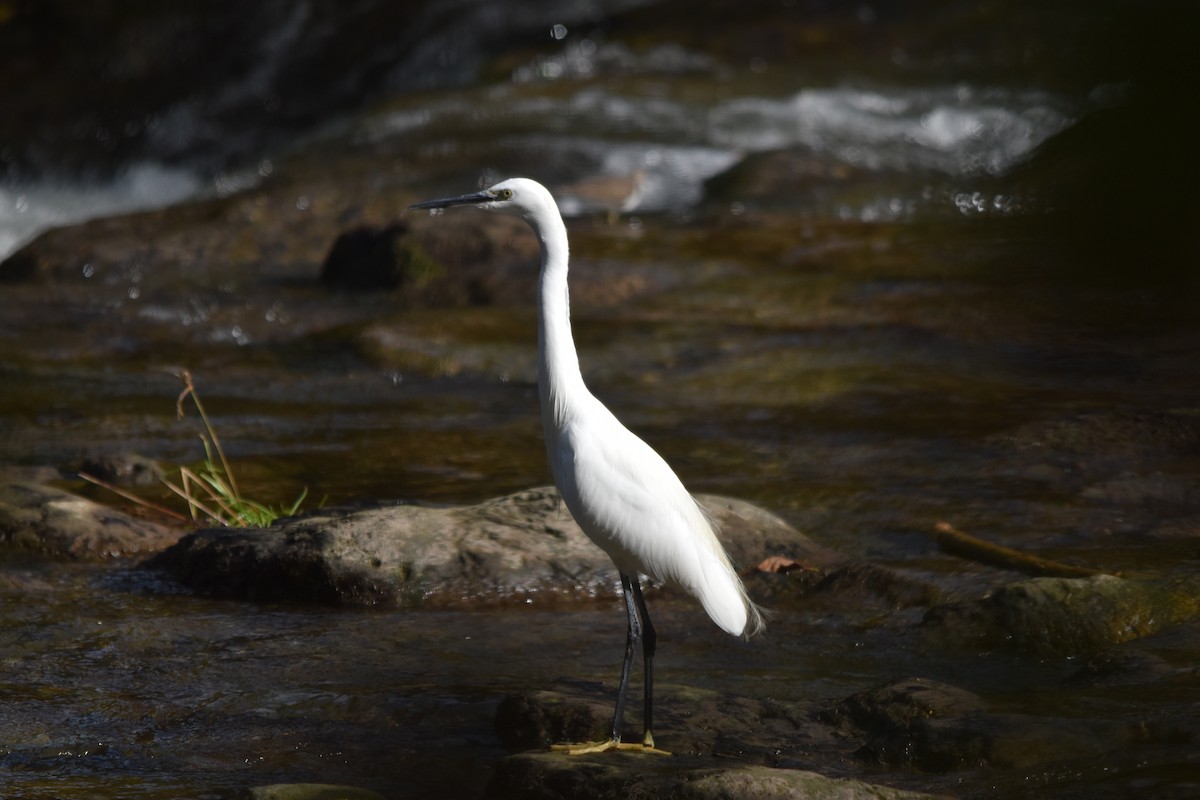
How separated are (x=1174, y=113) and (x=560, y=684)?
10.2 feet

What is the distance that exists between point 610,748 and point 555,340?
1207 mm

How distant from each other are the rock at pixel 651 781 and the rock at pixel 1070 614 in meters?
1.28

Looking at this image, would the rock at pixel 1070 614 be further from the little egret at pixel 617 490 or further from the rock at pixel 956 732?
the little egret at pixel 617 490

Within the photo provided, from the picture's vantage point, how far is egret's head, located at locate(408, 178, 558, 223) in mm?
4059

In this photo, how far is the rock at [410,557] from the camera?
190 inches

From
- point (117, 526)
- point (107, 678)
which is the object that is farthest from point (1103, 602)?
point (117, 526)

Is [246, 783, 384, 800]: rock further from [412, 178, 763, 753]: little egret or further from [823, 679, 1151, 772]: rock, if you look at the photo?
[823, 679, 1151, 772]: rock

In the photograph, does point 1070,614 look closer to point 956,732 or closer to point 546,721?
point 956,732

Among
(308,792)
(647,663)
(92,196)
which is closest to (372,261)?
(92,196)

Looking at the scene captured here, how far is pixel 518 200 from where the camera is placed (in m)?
4.07

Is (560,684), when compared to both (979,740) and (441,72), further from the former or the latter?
(441,72)

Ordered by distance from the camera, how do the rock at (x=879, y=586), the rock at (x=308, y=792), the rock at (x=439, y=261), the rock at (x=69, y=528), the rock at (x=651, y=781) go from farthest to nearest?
the rock at (x=439, y=261) < the rock at (x=69, y=528) < the rock at (x=879, y=586) < the rock at (x=308, y=792) < the rock at (x=651, y=781)

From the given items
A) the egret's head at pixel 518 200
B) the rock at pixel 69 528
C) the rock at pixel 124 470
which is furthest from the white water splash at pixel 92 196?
the egret's head at pixel 518 200

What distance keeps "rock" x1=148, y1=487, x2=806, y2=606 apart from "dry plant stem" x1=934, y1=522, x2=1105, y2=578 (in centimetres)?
59
